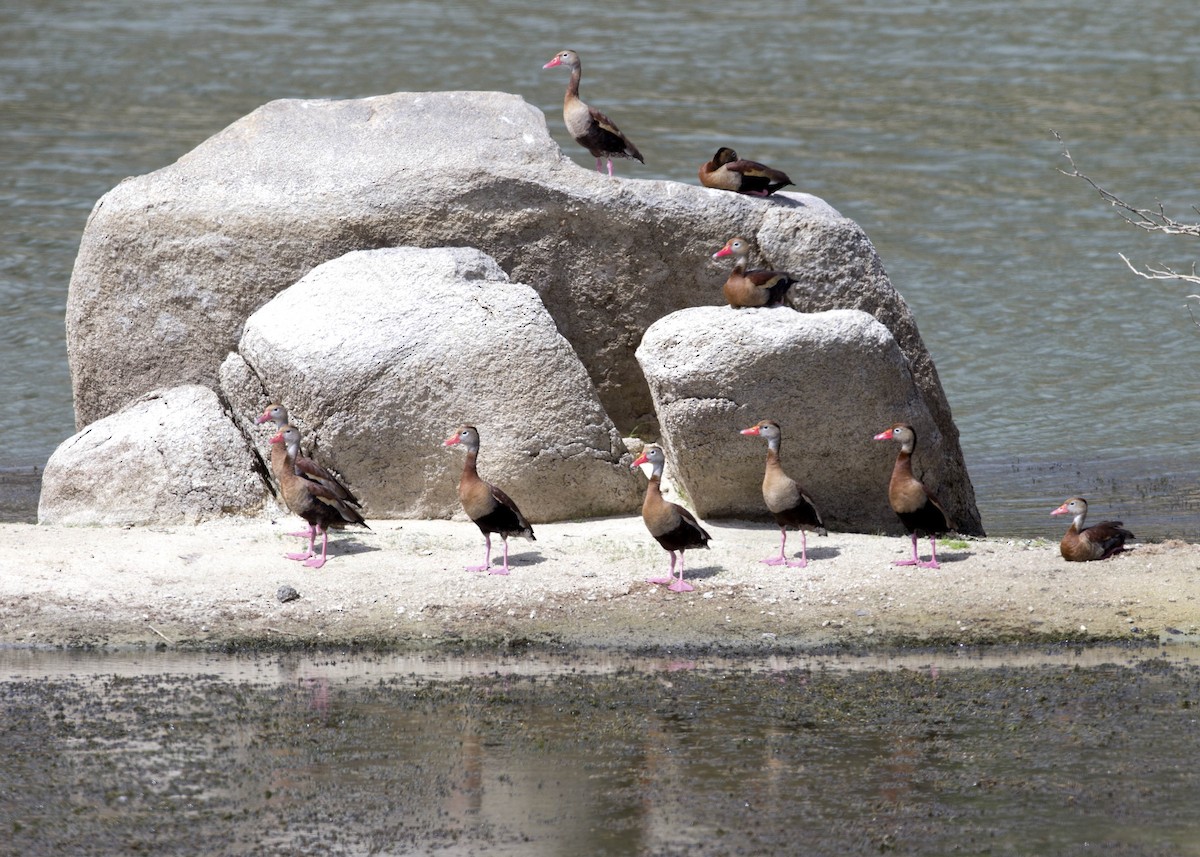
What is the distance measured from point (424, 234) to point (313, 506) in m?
3.15

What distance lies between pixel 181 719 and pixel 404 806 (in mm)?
1810

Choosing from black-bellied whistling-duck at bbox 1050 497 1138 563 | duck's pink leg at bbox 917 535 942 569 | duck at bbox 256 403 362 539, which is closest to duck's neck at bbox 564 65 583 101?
duck at bbox 256 403 362 539

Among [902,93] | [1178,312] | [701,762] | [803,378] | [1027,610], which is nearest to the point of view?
[701,762]

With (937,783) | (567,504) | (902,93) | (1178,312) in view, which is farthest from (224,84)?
(937,783)

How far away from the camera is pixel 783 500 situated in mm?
12305

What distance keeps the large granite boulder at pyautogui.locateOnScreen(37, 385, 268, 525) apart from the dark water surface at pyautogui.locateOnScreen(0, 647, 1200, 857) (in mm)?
2630

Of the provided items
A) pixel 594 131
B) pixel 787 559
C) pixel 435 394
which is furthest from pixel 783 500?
pixel 594 131

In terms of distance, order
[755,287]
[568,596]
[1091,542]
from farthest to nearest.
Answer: [755,287] → [1091,542] → [568,596]

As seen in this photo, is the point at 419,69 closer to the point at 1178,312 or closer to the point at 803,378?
the point at 1178,312

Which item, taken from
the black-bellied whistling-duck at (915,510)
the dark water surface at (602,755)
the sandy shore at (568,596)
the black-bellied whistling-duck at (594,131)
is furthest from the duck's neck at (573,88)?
the dark water surface at (602,755)

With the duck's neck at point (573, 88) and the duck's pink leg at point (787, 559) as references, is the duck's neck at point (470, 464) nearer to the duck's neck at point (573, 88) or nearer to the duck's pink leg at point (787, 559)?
the duck's pink leg at point (787, 559)

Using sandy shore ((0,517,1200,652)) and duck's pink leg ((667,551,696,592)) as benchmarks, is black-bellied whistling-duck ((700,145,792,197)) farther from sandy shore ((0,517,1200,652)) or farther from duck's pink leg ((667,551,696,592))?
duck's pink leg ((667,551,696,592))

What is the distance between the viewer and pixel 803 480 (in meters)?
13.5

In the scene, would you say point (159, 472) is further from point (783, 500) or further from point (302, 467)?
point (783, 500)
